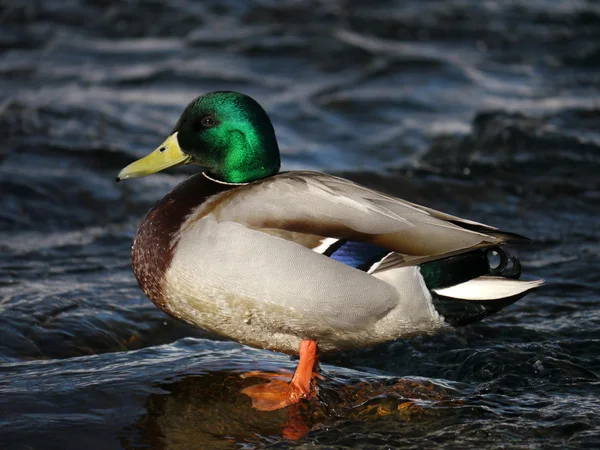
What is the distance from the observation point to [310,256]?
412 centimetres

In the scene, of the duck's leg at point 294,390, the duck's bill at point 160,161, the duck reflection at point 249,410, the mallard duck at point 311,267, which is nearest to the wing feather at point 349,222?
the mallard duck at point 311,267

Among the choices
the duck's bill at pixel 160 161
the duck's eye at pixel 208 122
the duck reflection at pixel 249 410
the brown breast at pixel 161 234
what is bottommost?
the duck reflection at pixel 249 410

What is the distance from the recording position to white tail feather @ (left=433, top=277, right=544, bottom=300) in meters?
4.14

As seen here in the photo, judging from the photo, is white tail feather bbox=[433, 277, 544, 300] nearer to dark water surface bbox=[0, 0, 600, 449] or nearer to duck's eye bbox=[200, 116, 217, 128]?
dark water surface bbox=[0, 0, 600, 449]

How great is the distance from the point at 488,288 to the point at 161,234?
56.5 inches

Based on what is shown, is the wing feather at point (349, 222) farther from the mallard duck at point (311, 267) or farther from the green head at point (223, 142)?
the green head at point (223, 142)

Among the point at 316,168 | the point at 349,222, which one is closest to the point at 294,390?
the point at 349,222

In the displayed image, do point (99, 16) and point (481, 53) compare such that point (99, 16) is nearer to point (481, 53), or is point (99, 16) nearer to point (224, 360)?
point (481, 53)

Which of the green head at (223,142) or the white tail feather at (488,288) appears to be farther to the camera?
the green head at (223,142)

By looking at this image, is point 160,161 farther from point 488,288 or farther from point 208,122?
point 488,288

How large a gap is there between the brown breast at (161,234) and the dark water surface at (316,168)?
52 centimetres

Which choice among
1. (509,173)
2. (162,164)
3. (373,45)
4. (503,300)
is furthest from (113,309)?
(373,45)

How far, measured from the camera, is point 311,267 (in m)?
4.10

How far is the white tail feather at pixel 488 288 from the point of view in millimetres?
4137
